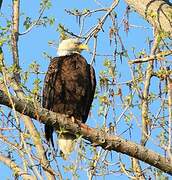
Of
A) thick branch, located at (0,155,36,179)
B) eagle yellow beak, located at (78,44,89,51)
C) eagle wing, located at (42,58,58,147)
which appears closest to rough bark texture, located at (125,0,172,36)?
eagle yellow beak, located at (78,44,89,51)

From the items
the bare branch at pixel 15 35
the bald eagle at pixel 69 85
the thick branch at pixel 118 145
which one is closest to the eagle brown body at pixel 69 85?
the bald eagle at pixel 69 85

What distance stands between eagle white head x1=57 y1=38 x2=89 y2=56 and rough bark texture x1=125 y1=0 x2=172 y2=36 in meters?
1.32

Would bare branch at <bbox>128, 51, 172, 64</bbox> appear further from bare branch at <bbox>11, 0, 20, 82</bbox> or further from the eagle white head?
the eagle white head

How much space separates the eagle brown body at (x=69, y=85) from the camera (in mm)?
7305

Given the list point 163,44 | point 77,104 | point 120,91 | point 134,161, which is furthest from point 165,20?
point 77,104

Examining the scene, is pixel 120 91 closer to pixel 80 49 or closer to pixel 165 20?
pixel 165 20

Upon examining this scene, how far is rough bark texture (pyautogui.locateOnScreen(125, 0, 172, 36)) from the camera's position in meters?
5.98

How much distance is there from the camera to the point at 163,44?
5.89 m

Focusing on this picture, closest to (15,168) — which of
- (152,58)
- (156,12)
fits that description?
(152,58)

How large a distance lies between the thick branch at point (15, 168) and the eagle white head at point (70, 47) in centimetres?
241

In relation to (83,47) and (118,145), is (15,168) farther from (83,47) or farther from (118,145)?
(83,47)

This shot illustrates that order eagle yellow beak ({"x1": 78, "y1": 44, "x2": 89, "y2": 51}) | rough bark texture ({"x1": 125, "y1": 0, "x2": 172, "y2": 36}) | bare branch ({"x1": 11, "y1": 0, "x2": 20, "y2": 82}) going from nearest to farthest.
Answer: rough bark texture ({"x1": 125, "y1": 0, "x2": 172, "y2": 36}), bare branch ({"x1": 11, "y1": 0, "x2": 20, "y2": 82}), eagle yellow beak ({"x1": 78, "y1": 44, "x2": 89, "y2": 51})

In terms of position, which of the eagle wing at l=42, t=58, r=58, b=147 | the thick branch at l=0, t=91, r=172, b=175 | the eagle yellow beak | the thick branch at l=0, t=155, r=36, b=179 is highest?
the eagle yellow beak

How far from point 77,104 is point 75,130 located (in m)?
1.96
